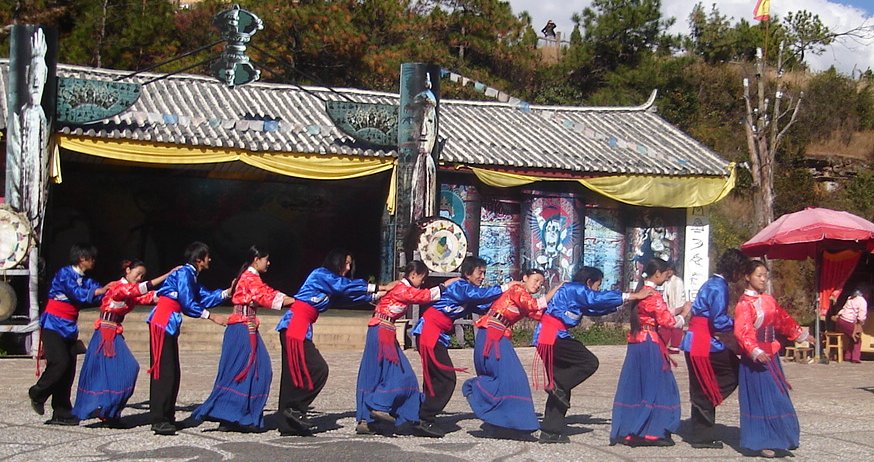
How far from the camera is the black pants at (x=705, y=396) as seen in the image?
7902 millimetres

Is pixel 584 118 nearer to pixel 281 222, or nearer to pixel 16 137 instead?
pixel 281 222

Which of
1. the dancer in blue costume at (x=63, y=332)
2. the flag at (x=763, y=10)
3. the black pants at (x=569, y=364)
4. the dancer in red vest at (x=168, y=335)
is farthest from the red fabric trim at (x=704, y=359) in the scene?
the flag at (x=763, y=10)

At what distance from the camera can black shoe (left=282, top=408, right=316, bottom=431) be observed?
8055mm

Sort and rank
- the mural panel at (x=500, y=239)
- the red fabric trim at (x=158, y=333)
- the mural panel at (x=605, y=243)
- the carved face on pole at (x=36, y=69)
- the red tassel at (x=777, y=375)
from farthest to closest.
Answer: the mural panel at (x=605, y=243) → the mural panel at (x=500, y=239) → the carved face on pole at (x=36, y=69) → the red fabric trim at (x=158, y=333) → the red tassel at (x=777, y=375)

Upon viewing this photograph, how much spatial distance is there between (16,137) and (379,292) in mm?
7138

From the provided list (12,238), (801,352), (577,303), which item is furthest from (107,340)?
(801,352)

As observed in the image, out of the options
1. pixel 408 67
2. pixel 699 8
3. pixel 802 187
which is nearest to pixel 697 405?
pixel 408 67

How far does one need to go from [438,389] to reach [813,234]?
298 inches

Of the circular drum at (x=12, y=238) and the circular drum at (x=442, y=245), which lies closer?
the circular drum at (x=12, y=238)

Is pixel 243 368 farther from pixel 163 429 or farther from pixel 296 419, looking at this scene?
pixel 163 429

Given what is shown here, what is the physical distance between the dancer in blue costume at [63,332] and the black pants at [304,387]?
1.48 meters

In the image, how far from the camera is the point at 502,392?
7980mm

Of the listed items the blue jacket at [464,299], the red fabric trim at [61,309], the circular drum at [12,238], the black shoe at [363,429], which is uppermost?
the circular drum at [12,238]

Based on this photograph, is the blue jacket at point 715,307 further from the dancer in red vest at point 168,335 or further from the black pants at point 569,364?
the dancer in red vest at point 168,335
